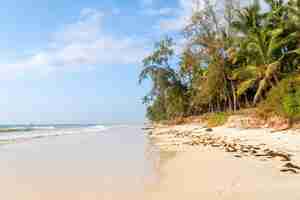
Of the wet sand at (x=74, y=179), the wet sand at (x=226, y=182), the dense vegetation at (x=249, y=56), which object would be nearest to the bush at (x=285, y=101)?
the dense vegetation at (x=249, y=56)

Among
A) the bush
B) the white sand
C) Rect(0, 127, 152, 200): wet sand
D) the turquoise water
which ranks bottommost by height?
the turquoise water

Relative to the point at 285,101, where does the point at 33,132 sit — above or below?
below

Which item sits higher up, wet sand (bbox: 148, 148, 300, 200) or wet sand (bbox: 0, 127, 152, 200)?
wet sand (bbox: 148, 148, 300, 200)

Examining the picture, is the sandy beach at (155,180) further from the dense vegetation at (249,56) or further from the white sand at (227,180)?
the dense vegetation at (249,56)

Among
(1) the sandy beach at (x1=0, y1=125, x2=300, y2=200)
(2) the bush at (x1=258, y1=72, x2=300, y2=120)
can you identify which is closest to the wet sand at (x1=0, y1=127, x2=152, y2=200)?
(1) the sandy beach at (x1=0, y1=125, x2=300, y2=200)

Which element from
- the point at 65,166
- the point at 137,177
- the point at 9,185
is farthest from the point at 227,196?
the point at 65,166

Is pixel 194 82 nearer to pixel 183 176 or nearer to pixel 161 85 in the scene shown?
pixel 161 85

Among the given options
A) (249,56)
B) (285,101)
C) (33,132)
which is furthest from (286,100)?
(33,132)

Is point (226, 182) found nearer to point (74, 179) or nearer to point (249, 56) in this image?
point (74, 179)

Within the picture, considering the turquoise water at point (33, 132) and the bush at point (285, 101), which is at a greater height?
the bush at point (285, 101)

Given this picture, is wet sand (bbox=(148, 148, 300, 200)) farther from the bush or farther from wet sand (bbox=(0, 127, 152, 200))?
the bush

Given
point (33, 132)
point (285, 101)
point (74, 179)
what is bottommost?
point (33, 132)

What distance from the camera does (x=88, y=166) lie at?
8.56m

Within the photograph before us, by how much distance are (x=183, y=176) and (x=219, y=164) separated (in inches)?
59.6
